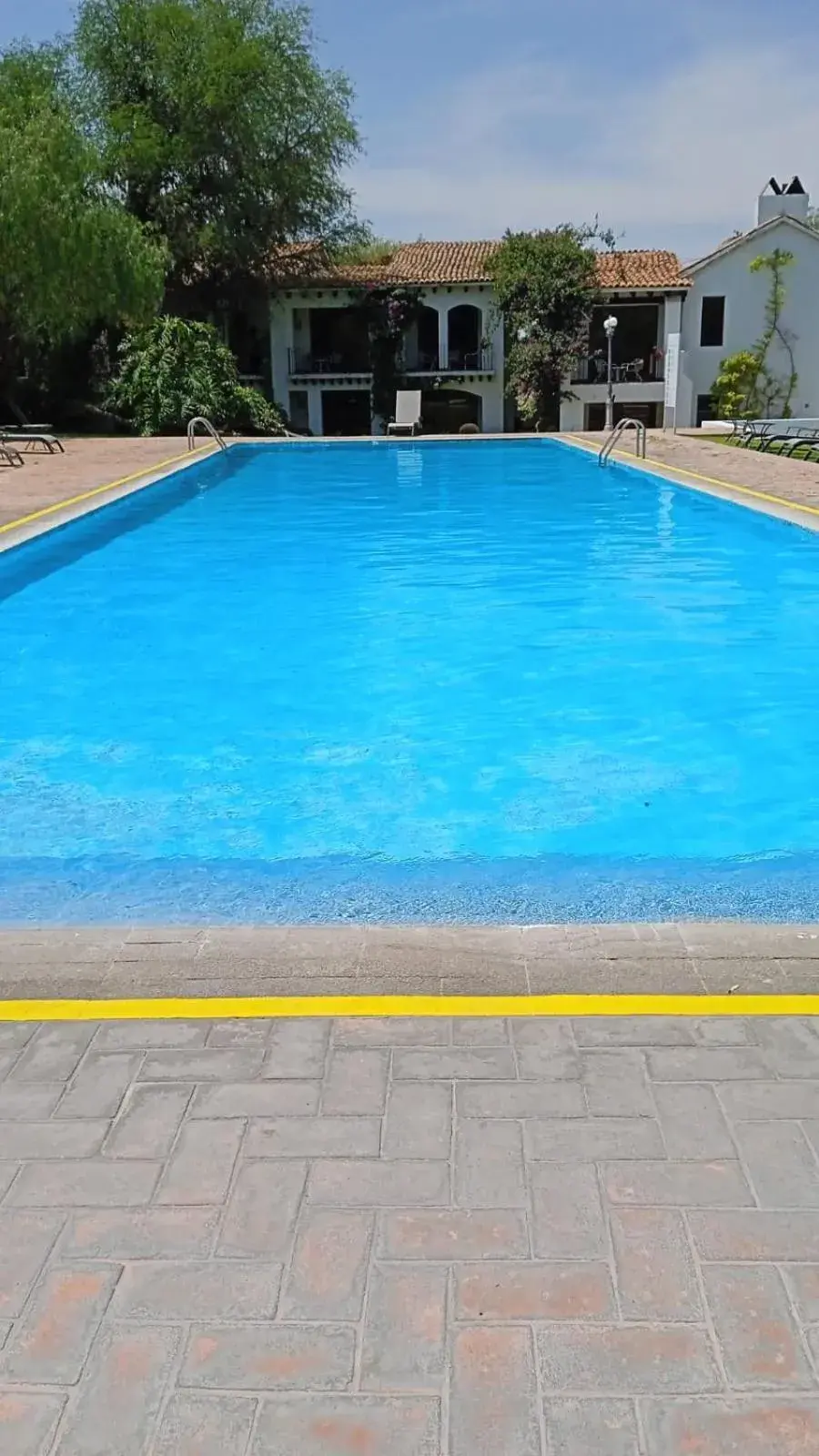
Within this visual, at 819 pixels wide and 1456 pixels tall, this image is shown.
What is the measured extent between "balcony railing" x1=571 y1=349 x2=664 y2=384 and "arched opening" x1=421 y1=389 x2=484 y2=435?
320 centimetres

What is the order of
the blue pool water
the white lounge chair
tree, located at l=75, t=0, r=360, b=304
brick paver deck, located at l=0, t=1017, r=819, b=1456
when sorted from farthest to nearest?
tree, located at l=75, t=0, r=360, b=304 < the white lounge chair < the blue pool water < brick paver deck, located at l=0, t=1017, r=819, b=1456

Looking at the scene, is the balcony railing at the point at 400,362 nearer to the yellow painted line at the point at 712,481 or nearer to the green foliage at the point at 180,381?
the green foliage at the point at 180,381

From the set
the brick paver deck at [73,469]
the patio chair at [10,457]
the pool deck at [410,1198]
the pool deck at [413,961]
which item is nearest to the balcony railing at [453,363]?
the brick paver deck at [73,469]

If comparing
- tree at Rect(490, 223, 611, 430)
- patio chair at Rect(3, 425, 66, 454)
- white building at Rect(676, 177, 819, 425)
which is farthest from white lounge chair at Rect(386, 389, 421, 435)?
patio chair at Rect(3, 425, 66, 454)

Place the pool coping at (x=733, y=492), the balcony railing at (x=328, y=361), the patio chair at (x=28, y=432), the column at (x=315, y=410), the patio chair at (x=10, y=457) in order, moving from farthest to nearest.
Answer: the column at (x=315, y=410) → the balcony railing at (x=328, y=361) → the patio chair at (x=28, y=432) → the patio chair at (x=10, y=457) → the pool coping at (x=733, y=492)

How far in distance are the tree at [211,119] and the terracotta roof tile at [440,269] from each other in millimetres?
1412

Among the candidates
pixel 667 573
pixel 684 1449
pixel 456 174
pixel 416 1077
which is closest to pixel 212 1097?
pixel 416 1077

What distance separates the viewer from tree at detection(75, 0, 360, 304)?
1171 inches

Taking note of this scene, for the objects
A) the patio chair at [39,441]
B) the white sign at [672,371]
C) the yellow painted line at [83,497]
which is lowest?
the yellow painted line at [83,497]

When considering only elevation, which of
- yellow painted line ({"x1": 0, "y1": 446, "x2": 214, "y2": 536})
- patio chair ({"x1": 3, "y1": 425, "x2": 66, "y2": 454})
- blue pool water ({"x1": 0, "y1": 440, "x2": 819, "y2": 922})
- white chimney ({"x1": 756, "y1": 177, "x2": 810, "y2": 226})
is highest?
white chimney ({"x1": 756, "y1": 177, "x2": 810, "y2": 226})

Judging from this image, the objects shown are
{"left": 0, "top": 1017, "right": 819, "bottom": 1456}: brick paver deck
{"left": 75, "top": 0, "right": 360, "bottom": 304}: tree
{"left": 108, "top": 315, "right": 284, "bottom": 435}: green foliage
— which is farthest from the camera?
{"left": 75, "top": 0, "right": 360, "bottom": 304}: tree

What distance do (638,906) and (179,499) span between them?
13381 millimetres

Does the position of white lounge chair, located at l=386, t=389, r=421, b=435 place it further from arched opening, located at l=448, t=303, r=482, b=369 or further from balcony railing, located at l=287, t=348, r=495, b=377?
arched opening, located at l=448, t=303, r=482, b=369

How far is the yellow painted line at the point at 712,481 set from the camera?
12.5m
